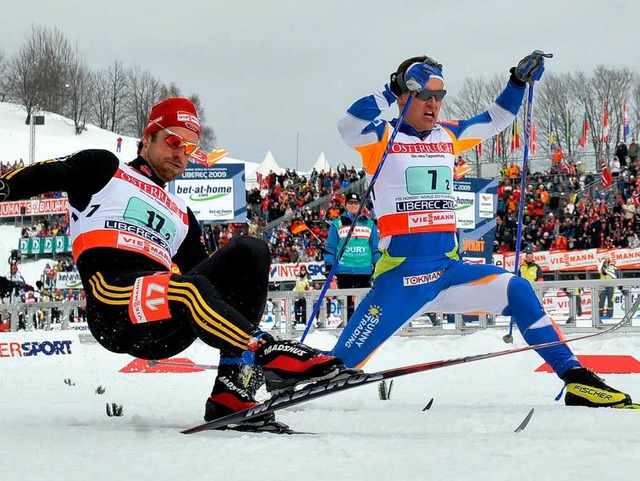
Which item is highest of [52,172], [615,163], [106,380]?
[615,163]

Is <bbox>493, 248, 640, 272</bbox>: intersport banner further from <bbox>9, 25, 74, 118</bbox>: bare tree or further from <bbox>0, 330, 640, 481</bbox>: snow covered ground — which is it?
<bbox>9, 25, 74, 118</bbox>: bare tree

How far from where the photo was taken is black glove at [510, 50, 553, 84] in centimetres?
524

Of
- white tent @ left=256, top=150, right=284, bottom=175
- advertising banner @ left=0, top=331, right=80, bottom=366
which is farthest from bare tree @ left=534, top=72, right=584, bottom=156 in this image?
advertising banner @ left=0, top=331, right=80, bottom=366

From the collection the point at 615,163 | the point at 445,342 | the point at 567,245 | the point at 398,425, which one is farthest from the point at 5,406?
the point at 615,163

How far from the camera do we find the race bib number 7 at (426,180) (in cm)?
504

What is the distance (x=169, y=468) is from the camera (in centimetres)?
258

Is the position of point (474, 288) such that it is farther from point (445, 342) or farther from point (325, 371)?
point (445, 342)

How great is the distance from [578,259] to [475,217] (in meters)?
5.47

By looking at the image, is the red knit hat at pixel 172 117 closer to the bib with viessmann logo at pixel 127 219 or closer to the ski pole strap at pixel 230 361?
the bib with viessmann logo at pixel 127 219

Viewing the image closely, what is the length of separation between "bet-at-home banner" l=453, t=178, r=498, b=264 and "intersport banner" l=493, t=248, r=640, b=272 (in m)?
3.02

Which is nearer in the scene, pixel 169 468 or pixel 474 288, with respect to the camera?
pixel 169 468

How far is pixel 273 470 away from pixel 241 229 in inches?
822

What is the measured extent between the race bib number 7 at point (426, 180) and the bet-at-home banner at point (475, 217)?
9979mm

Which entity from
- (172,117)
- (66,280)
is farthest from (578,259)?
(172,117)
